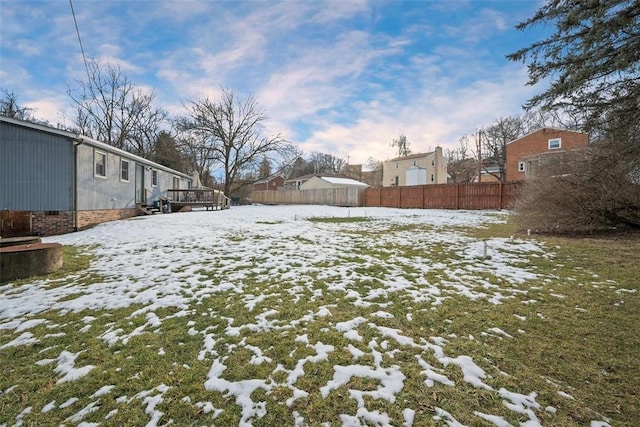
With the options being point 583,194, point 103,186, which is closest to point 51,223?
point 103,186

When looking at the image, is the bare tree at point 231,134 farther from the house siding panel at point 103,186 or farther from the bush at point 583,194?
the bush at point 583,194

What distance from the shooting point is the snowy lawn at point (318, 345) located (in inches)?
76.4

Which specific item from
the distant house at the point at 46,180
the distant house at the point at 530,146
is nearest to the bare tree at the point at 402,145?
the distant house at the point at 530,146

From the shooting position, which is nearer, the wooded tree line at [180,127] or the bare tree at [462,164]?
the wooded tree line at [180,127]

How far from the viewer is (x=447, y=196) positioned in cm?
2122

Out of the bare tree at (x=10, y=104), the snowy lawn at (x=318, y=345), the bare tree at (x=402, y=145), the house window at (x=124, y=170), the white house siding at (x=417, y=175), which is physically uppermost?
the bare tree at (x=402, y=145)

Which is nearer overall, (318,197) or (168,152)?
(168,152)

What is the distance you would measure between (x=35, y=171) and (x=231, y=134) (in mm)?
22943

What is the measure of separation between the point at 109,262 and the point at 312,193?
86.8 feet

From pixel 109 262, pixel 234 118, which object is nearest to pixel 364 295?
pixel 109 262

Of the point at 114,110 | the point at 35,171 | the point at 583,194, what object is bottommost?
the point at 583,194

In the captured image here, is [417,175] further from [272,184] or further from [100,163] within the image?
[100,163]

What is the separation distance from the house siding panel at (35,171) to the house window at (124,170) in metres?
3.32

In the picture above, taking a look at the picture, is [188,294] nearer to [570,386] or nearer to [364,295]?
[364,295]
